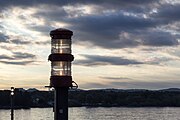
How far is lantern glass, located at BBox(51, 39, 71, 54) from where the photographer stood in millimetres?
17656

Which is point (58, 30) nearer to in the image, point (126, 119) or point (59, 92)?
point (59, 92)

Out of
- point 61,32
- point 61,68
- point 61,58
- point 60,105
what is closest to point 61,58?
point 61,58

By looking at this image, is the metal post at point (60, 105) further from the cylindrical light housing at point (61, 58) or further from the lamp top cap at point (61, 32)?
the lamp top cap at point (61, 32)

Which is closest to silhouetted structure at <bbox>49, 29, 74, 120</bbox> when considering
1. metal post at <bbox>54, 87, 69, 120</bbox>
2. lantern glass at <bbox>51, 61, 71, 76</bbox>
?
lantern glass at <bbox>51, 61, 71, 76</bbox>

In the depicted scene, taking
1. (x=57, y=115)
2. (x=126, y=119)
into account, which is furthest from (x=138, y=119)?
(x=57, y=115)

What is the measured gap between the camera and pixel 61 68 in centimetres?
1762

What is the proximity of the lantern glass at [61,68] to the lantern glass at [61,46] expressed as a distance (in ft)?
1.36

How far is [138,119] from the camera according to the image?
141375mm

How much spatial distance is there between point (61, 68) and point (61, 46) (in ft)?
2.71

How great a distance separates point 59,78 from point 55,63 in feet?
1.91

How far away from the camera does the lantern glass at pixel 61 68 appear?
17609 millimetres

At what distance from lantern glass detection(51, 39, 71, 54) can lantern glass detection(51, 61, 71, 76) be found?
16.3 inches

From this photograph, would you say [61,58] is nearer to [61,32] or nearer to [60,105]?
[61,32]

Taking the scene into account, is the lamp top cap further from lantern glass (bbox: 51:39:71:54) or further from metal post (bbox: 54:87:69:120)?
metal post (bbox: 54:87:69:120)
